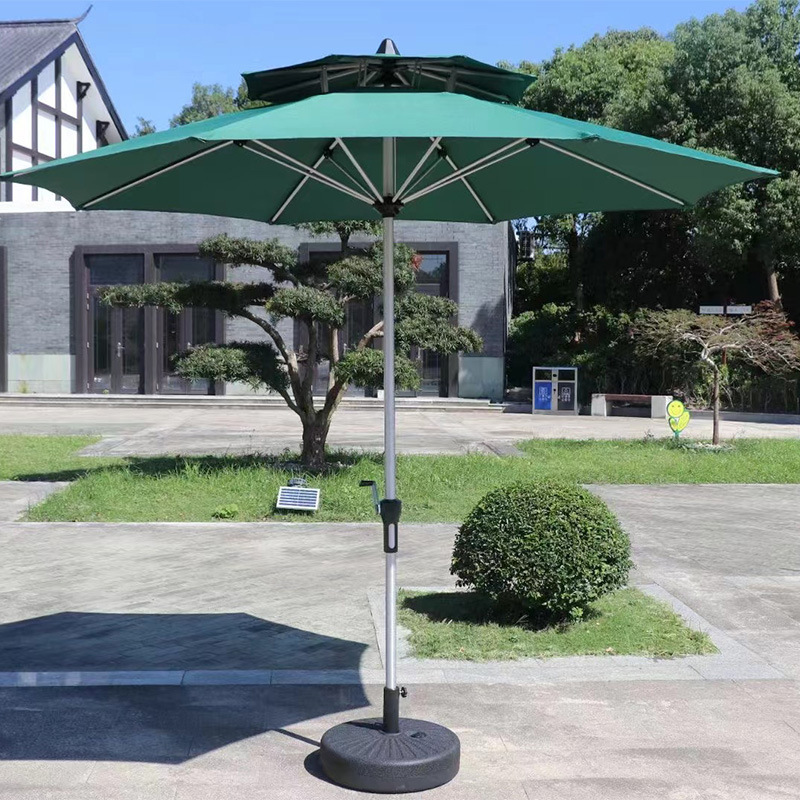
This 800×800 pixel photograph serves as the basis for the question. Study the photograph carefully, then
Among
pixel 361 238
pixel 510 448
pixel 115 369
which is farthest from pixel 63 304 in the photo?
pixel 510 448

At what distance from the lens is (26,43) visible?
33.0 m

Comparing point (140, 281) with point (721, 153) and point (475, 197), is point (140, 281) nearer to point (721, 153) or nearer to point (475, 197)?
point (721, 153)

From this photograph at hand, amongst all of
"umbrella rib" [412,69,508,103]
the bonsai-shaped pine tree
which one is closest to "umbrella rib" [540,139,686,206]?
"umbrella rib" [412,69,508,103]

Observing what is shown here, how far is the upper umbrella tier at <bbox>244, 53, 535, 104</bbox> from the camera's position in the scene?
406cm

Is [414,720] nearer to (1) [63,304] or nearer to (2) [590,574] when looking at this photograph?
(2) [590,574]

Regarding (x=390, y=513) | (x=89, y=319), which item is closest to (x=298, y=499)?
(x=390, y=513)

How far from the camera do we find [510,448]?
16.0 metres

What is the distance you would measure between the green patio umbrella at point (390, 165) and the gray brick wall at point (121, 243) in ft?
72.7

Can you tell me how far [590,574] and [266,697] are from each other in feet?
6.37

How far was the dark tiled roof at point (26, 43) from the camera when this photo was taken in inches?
1232

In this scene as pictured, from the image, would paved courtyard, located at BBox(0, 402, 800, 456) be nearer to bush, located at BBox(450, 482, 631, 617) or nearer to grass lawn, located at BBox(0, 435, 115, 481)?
grass lawn, located at BBox(0, 435, 115, 481)

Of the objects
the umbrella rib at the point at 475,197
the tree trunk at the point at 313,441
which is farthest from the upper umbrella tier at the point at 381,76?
the tree trunk at the point at 313,441

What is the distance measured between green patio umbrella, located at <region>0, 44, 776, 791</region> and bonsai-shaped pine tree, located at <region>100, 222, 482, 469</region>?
684 cm

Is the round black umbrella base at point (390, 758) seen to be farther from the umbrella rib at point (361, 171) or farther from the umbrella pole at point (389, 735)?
the umbrella rib at point (361, 171)
